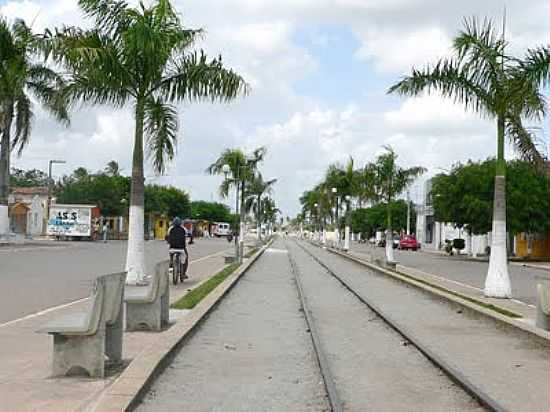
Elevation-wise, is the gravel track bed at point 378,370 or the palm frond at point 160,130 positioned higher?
the palm frond at point 160,130

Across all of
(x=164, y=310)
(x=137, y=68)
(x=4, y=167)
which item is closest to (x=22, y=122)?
(x=4, y=167)

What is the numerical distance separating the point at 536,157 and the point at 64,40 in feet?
39.3

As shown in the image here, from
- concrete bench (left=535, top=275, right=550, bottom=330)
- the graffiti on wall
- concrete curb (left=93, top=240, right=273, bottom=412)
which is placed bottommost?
concrete curb (left=93, top=240, right=273, bottom=412)

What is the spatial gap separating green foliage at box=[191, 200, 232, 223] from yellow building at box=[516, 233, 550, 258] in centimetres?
9299

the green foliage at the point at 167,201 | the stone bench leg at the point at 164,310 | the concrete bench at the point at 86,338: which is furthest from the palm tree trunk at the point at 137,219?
the green foliage at the point at 167,201

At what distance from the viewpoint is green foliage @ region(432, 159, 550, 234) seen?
166ft

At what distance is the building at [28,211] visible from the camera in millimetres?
82812

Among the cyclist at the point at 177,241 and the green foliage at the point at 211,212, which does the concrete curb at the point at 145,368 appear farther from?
the green foliage at the point at 211,212

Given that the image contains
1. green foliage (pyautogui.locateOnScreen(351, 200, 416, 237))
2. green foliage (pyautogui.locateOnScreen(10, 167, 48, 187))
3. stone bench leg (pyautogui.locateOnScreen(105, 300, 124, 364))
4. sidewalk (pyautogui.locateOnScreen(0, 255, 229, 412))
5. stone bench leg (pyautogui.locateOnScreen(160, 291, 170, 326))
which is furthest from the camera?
green foliage (pyautogui.locateOnScreen(10, 167, 48, 187))

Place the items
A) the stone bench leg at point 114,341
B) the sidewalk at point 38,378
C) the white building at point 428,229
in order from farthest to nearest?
the white building at point 428,229
the stone bench leg at point 114,341
the sidewalk at point 38,378

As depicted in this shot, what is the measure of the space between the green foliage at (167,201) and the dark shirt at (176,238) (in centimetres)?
7438

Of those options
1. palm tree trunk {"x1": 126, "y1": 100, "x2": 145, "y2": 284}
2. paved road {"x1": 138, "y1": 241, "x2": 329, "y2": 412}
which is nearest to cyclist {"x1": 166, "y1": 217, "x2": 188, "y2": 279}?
palm tree trunk {"x1": 126, "y1": 100, "x2": 145, "y2": 284}

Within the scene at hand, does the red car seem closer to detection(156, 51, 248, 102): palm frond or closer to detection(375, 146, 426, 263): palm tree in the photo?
detection(375, 146, 426, 263): palm tree

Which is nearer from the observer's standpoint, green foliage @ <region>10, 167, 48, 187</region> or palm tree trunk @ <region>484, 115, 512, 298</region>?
palm tree trunk @ <region>484, 115, 512, 298</region>
